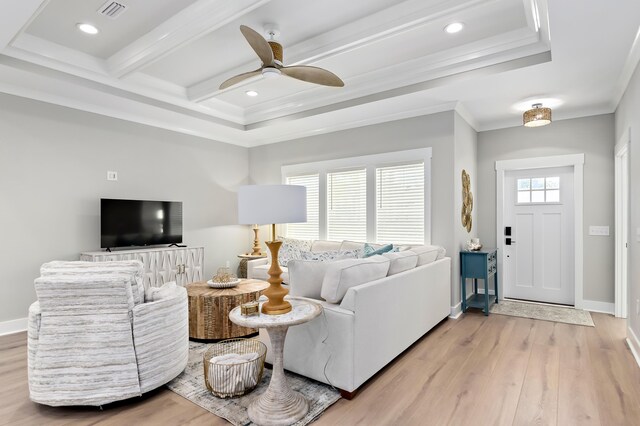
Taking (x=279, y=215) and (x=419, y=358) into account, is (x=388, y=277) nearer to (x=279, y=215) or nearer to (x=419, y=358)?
(x=419, y=358)

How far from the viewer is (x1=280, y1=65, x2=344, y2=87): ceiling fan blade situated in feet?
10.2

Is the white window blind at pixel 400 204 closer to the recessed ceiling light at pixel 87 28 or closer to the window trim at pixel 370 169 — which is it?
the window trim at pixel 370 169

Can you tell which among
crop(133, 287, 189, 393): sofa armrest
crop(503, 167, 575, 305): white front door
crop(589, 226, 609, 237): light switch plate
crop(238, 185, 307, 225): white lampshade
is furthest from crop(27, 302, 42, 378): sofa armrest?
crop(589, 226, 609, 237): light switch plate

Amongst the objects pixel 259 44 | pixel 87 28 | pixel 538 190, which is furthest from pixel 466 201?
pixel 87 28

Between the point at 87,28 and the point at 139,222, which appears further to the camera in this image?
the point at 139,222

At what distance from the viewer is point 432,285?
3732mm

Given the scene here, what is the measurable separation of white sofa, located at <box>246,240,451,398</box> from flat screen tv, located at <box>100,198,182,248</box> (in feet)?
8.78

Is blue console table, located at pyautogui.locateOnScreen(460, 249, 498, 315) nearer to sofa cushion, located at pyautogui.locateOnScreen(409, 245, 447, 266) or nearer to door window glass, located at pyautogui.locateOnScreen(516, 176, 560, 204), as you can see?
sofa cushion, located at pyautogui.locateOnScreen(409, 245, 447, 266)

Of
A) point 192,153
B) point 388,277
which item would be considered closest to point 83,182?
point 192,153

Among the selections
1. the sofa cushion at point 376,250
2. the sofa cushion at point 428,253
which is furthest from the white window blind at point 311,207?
the sofa cushion at point 428,253

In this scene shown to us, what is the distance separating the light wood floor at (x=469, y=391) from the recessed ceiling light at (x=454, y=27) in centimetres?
292

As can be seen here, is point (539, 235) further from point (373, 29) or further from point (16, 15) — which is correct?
point (16, 15)

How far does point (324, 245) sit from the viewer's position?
5352 millimetres

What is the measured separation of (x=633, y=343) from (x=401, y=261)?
2.23 metres
